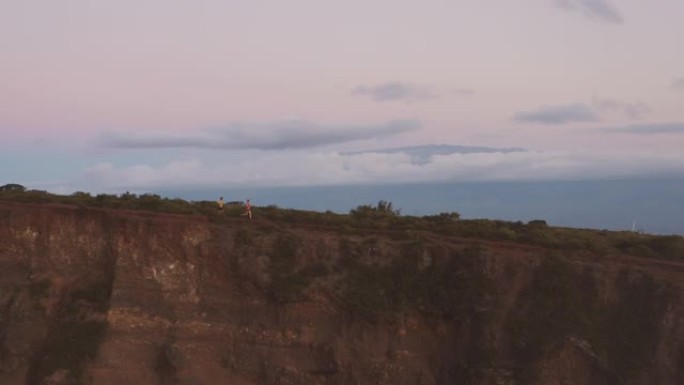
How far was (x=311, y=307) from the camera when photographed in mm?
23062

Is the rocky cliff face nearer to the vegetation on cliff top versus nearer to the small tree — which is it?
the vegetation on cliff top

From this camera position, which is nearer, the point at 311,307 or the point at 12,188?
the point at 311,307

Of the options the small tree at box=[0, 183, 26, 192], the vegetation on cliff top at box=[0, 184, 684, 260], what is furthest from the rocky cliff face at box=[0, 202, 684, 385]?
the small tree at box=[0, 183, 26, 192]

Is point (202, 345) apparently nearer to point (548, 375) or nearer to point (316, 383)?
point (316, 383)

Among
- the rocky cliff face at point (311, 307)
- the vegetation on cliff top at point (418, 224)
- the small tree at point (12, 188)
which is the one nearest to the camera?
the rocky cliff face at point (311, 307)

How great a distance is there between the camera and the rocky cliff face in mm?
20672

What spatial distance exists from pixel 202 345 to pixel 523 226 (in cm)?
1346

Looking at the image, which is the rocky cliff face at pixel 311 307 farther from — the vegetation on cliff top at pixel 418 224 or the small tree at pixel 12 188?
the small tree at pixel 12 188

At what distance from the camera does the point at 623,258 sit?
23.1 m

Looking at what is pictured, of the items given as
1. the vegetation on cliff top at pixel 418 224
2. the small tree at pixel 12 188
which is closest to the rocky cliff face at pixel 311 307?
the vegetation on cliff top at pixel 418 224

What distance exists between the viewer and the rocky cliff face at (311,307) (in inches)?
814

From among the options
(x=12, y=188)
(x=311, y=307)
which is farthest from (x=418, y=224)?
(x=12, y=188)

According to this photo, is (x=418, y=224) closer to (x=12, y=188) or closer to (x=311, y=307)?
(x=311, y=307)

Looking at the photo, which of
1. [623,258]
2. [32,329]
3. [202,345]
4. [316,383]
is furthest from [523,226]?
[32,329]
